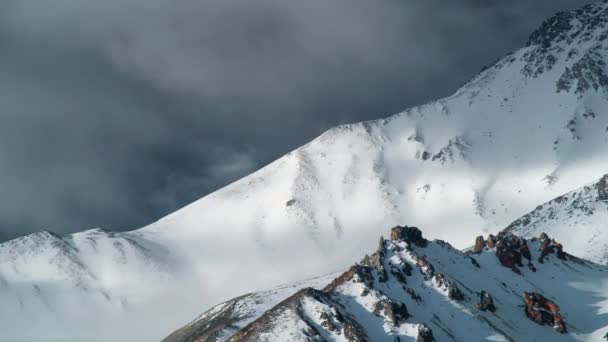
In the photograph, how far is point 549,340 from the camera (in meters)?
164

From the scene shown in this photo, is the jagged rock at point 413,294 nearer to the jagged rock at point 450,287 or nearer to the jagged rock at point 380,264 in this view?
the jagged rock at point 380,264

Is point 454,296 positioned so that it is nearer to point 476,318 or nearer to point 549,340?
point 476,318

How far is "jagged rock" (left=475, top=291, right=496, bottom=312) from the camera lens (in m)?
165

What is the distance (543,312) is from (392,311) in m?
54.6

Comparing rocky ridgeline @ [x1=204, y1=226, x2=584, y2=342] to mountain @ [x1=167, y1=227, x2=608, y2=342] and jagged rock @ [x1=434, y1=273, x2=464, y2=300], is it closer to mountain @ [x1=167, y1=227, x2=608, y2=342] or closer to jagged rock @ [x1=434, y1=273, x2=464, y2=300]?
jagged rock @ [x1=434, y1=273, x2=464, y2=300]

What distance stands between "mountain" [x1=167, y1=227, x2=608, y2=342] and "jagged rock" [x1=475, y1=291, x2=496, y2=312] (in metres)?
0.27

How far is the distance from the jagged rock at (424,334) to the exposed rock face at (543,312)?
50.4 metres

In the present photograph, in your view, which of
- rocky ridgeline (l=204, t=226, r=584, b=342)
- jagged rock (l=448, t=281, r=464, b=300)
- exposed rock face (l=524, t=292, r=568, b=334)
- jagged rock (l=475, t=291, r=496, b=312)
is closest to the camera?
rocky ridgeline (l=204, t=226, r=584, b=342)

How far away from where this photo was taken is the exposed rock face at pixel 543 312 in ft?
561

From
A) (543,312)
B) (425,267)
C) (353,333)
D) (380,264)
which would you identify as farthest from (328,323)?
(543,312)

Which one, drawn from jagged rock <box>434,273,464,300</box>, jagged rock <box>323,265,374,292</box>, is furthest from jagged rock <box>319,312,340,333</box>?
jagged rock <box>434,273,464,300</box>

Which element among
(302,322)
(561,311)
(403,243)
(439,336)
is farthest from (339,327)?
(561,311)

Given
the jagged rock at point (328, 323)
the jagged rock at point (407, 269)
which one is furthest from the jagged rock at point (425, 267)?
the jagged rock at point (328, 323)

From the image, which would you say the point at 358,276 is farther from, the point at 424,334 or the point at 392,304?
the point at 424,334
